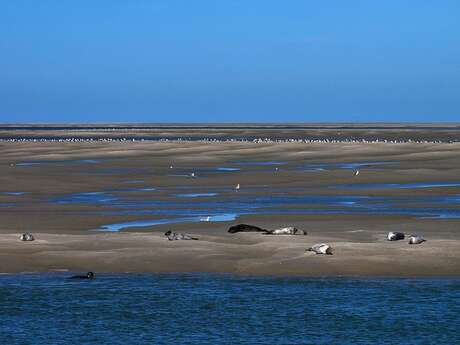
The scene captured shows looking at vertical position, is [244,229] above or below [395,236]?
above

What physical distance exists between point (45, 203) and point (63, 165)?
20.2 m

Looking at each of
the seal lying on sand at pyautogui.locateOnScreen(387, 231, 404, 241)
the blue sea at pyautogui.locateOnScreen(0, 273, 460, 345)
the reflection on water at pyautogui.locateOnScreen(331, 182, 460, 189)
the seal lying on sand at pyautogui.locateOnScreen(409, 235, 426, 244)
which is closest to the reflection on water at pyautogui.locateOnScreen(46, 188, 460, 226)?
the reflection on water at pyautogui.locateOnScreen(331, 182, 460, 189)

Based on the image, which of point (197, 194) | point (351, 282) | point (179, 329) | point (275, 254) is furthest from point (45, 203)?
point (179, 329)

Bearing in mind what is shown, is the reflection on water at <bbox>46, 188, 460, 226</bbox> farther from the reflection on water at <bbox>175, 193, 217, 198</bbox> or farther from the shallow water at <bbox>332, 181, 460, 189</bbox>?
the shallow water at <bbox>332, 181, 460, 189</bbox>

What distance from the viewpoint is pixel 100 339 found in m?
13.1

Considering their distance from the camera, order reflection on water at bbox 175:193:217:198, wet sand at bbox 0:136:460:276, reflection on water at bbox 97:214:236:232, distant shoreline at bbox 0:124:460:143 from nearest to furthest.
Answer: wet sand at bbox 0:136:460:276
reflection on water at bbox 97:214:236:232
reflection on water at bbox 175:193:217:198
distant shoreline at bbox 0:124:460:143

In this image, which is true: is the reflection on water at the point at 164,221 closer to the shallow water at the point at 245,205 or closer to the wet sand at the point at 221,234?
the shallow water at the point at 245,205

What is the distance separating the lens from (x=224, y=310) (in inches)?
579

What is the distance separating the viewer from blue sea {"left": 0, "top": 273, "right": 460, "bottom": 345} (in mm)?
13266

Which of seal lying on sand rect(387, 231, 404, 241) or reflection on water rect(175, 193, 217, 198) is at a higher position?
reflection on water rect(175, 193, 217, 198)

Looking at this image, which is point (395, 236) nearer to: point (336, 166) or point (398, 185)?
point (398, 185)

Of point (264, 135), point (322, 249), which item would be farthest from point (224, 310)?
point (264, 135)

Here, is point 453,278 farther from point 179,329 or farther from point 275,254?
point 179,329

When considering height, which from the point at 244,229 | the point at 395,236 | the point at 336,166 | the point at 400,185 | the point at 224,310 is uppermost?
the point at 336,166
